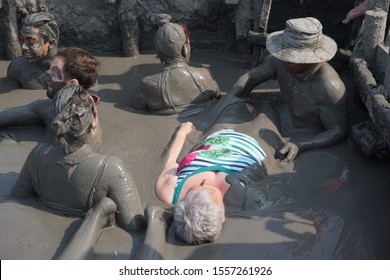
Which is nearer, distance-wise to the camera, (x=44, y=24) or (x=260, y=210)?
(x=260, y=210)

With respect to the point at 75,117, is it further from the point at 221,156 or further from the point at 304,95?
the point at 304,95

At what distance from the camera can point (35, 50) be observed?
5.55 meters

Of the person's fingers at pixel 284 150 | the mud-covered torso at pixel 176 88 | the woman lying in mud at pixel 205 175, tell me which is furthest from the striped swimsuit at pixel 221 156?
the mud-covered torso at pixel 176 88

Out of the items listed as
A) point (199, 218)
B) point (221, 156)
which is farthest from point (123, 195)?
point (221, 156)

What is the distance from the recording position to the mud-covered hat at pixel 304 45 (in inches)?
181

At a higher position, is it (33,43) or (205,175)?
(33,43)

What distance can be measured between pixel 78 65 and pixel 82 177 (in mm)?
1244

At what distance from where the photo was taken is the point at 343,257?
148 inches

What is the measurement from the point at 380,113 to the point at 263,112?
1.20m

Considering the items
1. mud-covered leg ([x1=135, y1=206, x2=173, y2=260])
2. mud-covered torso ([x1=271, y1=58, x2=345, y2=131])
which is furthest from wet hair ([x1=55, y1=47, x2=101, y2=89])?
mud-covered torso ([x1=271, y1=58, x2=345, y2=131])

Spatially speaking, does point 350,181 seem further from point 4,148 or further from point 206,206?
point 4,148

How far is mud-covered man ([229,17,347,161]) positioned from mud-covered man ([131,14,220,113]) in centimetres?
77
